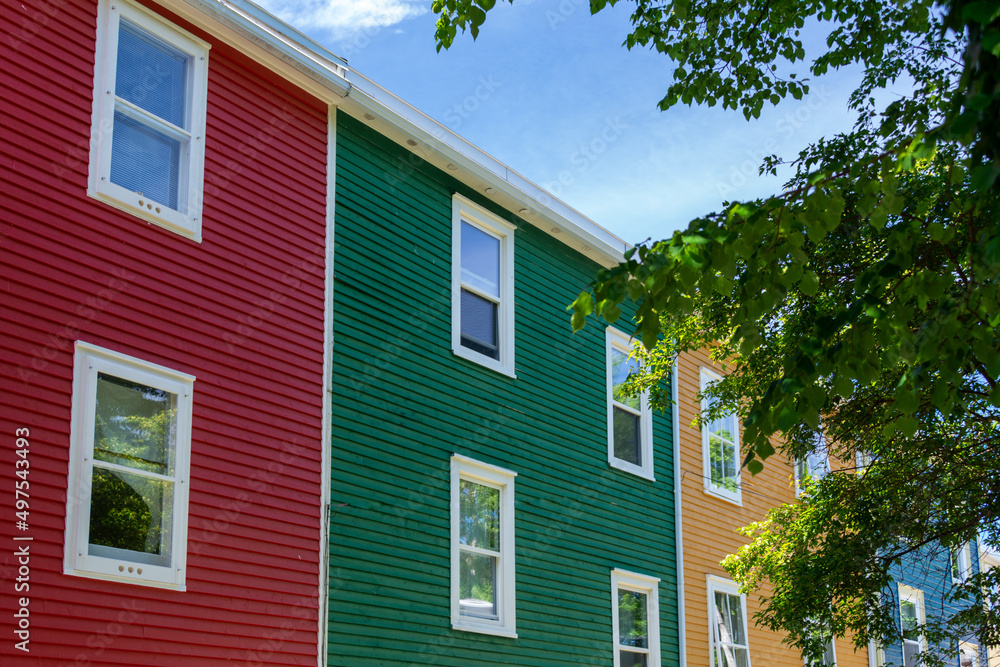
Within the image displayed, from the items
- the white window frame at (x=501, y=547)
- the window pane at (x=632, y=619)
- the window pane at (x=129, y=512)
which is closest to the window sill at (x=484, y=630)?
the white window frame at (x=501, y=547)

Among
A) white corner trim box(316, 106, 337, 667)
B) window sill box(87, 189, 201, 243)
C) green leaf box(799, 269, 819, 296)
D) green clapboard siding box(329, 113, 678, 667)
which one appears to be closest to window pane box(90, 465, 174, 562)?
white corner trim box(316, 106, 337, 667)

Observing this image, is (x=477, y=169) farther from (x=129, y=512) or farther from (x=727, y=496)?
(x=727, y=496)

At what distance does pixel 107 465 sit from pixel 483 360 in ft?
19.0

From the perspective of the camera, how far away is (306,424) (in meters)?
10.7

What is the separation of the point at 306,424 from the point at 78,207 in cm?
315

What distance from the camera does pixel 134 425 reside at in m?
9.07

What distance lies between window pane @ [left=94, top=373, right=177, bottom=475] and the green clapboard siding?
2124 millimetres

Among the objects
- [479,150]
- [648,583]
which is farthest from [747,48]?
[648,583]

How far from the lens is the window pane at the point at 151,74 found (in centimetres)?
977

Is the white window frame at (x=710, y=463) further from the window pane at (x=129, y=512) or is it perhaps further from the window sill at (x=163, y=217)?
the window pane at (x=129, y=512)

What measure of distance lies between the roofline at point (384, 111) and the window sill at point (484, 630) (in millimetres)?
5728

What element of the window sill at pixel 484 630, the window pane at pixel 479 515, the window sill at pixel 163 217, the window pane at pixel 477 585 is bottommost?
the window sill at pixel 484 630

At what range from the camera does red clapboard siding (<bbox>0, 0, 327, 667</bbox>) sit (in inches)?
326

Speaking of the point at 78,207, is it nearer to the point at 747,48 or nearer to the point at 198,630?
the point at 198,630
